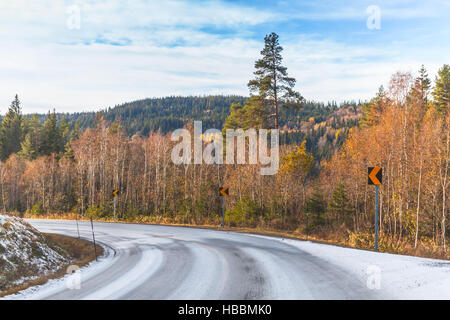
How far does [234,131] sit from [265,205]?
12.8 m

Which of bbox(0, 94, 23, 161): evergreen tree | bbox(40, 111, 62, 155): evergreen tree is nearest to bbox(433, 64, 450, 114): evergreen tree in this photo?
bbox(40, 111, 62, 155): evergreen tree

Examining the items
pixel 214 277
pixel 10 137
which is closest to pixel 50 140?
pixel 10 137

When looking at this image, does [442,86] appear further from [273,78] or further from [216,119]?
[216,119]

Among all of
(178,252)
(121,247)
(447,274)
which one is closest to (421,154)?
(447,274)

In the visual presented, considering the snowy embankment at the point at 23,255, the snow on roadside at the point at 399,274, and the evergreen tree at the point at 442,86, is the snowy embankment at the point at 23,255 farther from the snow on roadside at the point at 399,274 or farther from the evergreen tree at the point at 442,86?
the evergreen tree at the point at 442,86

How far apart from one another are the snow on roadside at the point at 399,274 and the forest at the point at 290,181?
5.40m

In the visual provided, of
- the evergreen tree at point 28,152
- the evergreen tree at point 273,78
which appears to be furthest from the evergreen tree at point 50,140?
the evergreen tree at point 273,78

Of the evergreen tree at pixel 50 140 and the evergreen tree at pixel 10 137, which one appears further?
the evergreen tree at pixel 10 137

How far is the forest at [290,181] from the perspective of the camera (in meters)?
19.5

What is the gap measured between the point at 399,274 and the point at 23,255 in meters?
11.3

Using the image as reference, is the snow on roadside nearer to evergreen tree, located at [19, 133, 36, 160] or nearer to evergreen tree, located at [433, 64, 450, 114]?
evergreen tree, located at [433, 64, 450, 114]

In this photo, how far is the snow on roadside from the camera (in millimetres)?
5543
